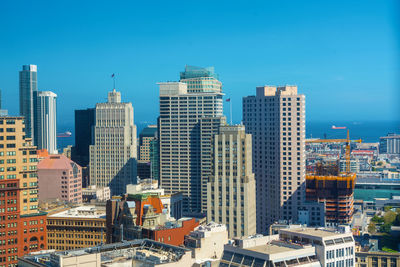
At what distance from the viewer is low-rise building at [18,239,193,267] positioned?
1469 inches

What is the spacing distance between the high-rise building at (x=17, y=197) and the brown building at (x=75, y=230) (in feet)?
49.6

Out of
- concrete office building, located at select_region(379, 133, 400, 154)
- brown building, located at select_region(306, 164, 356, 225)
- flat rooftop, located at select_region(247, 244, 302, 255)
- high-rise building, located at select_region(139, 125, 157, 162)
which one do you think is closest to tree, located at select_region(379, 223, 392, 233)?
brown building, located at select_region(306, 164, 356, 225)

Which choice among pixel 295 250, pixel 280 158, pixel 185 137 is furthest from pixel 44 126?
pixel 295 250

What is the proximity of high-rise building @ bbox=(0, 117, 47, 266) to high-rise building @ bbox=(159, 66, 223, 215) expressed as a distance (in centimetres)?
4544

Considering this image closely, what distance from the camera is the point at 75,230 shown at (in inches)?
3036

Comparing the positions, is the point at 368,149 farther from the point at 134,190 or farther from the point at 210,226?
the point at 210,226

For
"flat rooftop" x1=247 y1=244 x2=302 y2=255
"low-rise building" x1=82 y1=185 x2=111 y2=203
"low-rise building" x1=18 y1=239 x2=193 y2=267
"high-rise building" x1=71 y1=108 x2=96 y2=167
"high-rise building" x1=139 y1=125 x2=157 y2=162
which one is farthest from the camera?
"high-rise building" x1=139 y1=125 x2=157 y2=162

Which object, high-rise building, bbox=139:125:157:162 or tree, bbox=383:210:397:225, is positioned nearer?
tree, bbox=383:210:397:225

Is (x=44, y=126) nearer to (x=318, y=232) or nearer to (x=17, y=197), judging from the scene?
(x=17, y=197)

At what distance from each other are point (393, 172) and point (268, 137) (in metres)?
51.6

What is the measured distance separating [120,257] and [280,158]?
1963 inches

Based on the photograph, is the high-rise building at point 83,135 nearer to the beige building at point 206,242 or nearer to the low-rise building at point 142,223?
the low-rise building at point 142,223

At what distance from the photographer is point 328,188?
300 ft

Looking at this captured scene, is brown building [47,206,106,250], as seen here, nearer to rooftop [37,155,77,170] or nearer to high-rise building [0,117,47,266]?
high-rise building [0,117,47,266]
